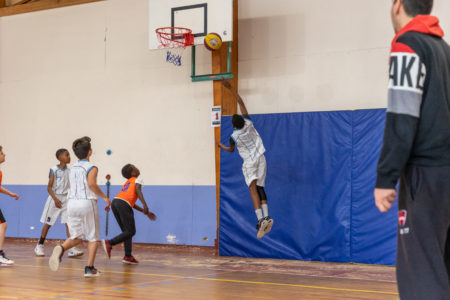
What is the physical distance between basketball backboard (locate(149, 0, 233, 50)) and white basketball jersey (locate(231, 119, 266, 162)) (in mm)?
1639

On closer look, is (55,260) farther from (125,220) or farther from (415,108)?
(415,108)

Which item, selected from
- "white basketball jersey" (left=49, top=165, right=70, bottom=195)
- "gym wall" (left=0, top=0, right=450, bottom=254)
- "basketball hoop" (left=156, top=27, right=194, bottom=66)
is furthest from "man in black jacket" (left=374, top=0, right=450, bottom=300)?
"white basketball jersey" (left=49, top=165, right=70, bottom=195)

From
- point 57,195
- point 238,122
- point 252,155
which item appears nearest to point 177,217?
point 57,195

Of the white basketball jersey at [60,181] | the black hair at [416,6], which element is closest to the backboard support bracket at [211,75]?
the white basketball jersey at [60,181]

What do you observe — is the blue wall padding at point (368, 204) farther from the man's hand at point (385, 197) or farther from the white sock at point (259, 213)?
the man's hand at point (385, 197)

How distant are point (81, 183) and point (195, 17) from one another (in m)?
4.15

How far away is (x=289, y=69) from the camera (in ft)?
34.1

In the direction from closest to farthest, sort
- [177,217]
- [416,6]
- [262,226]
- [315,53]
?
[416,6] → [262,226] → [315,53] → [177,217]

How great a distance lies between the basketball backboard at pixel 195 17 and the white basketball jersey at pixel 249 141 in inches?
64.5

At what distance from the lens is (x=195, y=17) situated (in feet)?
33.3

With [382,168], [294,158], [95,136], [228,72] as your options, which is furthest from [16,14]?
[382,168]

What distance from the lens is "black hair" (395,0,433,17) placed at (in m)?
2.69

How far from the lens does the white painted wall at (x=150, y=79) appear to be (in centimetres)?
994

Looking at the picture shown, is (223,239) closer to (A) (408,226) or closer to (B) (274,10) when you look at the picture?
(B) (274,10)
